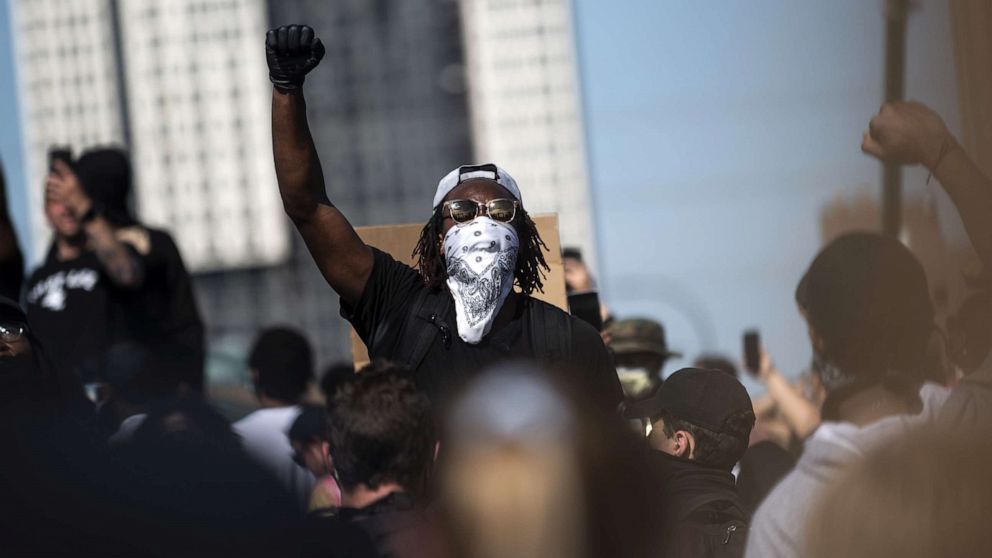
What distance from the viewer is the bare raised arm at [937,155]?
3604mm

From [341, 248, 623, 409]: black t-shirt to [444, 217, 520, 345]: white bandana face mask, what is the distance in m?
0.03

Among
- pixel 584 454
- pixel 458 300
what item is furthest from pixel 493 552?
pixel 458 300

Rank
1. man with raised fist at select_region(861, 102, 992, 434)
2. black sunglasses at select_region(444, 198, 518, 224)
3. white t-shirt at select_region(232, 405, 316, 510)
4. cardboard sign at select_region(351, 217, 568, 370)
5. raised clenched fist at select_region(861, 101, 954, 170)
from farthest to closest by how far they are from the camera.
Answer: white t-shirt at select_region(232, 405, 316, 510) < cardboard sign at select_region(351, 217, 568, 370) < black sunglasses at select_region(444, 198, 518, 224) < raised clenched fist at select_region(861, 101, 954, 170) < man with raised fist at select_region(861, 102, 992, 434)

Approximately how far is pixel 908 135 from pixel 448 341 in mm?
1023

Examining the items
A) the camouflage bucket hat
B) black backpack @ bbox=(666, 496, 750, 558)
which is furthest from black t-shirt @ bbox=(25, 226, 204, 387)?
black backpack @ bbox=(666, 496, 750, 558)

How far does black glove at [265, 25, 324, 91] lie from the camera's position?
371 centimetres

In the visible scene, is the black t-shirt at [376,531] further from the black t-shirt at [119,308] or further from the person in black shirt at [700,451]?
the black t-shirt at [119,308]

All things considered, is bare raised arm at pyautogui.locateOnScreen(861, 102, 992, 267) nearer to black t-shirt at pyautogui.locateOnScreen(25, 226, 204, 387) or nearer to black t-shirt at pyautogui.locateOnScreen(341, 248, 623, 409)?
black t-shirt at pyautogui.locateOnScreen(341, 248, 623, 409)

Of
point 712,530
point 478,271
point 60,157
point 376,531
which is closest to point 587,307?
point 478,271

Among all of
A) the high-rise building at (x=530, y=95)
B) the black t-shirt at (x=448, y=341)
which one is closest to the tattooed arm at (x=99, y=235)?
the black t-shirt at (x=448, y=341)

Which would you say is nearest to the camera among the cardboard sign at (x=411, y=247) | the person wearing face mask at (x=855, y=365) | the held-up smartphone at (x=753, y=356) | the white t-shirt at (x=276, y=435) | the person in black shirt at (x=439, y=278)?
the person wearing face mask at (x=855, y=365)

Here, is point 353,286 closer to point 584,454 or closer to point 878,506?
point 584,454

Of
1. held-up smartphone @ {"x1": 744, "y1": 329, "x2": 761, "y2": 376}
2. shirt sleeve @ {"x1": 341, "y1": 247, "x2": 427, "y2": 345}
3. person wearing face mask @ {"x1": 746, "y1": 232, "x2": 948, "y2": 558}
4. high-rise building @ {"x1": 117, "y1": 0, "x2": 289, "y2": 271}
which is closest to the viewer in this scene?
person wearing face mask @ {"x1": 746, "y1": 232, "x2": 948, "y2": 558}

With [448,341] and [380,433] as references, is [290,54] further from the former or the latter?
[380,433]
